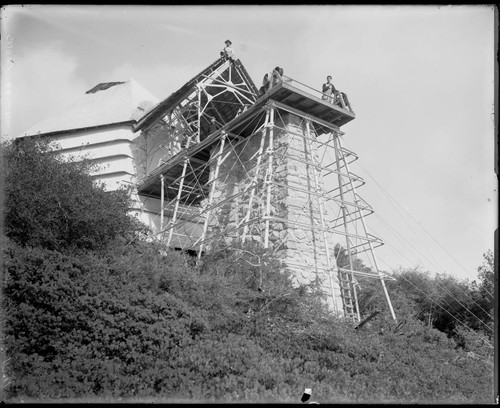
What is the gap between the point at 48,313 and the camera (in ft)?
24.4

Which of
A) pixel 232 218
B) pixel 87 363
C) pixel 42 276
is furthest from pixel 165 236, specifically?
pixel 87 363

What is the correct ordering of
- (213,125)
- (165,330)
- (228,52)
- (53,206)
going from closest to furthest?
(165,330), (53,206), (228,52), (213,125)

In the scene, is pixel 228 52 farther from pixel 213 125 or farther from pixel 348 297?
pixel 348 297

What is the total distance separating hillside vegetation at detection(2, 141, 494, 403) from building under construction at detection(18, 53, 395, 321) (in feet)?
6.33

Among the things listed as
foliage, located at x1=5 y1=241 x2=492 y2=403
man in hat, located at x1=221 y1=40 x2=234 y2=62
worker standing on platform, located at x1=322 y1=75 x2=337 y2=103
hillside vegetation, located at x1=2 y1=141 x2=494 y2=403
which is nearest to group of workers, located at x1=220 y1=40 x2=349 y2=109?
worker standing on platform, located at x1=322 y1=75 x2=337 y2=103

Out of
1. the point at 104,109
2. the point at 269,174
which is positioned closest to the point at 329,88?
the point at 269,174

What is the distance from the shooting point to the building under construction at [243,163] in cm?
1333

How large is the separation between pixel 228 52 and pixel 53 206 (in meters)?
10.5

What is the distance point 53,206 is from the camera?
10391mm

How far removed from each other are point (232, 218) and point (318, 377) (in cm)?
827

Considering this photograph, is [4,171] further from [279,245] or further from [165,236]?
[165,236]

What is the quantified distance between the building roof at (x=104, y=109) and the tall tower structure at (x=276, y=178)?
3184 mm

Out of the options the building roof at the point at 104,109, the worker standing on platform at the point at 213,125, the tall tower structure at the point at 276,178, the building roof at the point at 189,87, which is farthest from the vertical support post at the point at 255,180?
the building roof at the point at 104,109

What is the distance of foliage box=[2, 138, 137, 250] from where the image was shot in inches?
395
